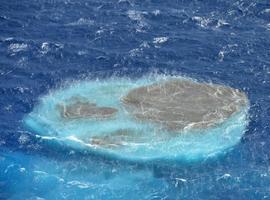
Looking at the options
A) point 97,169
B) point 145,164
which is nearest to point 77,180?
point 97,169

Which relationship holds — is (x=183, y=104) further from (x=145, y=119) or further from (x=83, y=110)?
Result: (x=83, y=110)

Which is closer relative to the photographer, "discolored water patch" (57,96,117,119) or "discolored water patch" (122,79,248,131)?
"discolored water patch" (122,79,248,131)

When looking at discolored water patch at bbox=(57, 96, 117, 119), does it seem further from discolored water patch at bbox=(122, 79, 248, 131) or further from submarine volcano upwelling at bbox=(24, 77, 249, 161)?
discolored water patch at bbox=(122, 79, 248, 131)

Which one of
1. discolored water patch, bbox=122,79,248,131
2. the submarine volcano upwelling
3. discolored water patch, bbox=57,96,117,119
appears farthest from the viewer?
discolored water patch, bbox=57,96,117,119

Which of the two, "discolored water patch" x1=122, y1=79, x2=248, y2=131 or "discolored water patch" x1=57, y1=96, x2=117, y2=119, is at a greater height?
"discolored water patch" x1=122, y1=79, x2=248, y2=131

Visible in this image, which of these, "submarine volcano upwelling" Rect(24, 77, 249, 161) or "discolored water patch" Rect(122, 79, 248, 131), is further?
"discolored water patch" Rect(122, 79, 248, 131)

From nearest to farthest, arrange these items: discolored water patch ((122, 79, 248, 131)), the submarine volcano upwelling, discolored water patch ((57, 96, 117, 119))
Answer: the submarine volcano upwelling, discolored water patch ((122, 79, 248, 131)), discolored water patch ((57, 96, 117, 119))

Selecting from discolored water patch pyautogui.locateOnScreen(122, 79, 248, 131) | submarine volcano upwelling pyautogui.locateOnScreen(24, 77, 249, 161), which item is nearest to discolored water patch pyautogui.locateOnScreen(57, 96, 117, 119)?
submarine volcano upwelling pyautogui.locateOnScreen(24, 77, 249, 161)

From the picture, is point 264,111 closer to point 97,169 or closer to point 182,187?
point 182,187

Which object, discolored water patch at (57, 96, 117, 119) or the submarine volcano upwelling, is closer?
the submarine volcano upwelling
